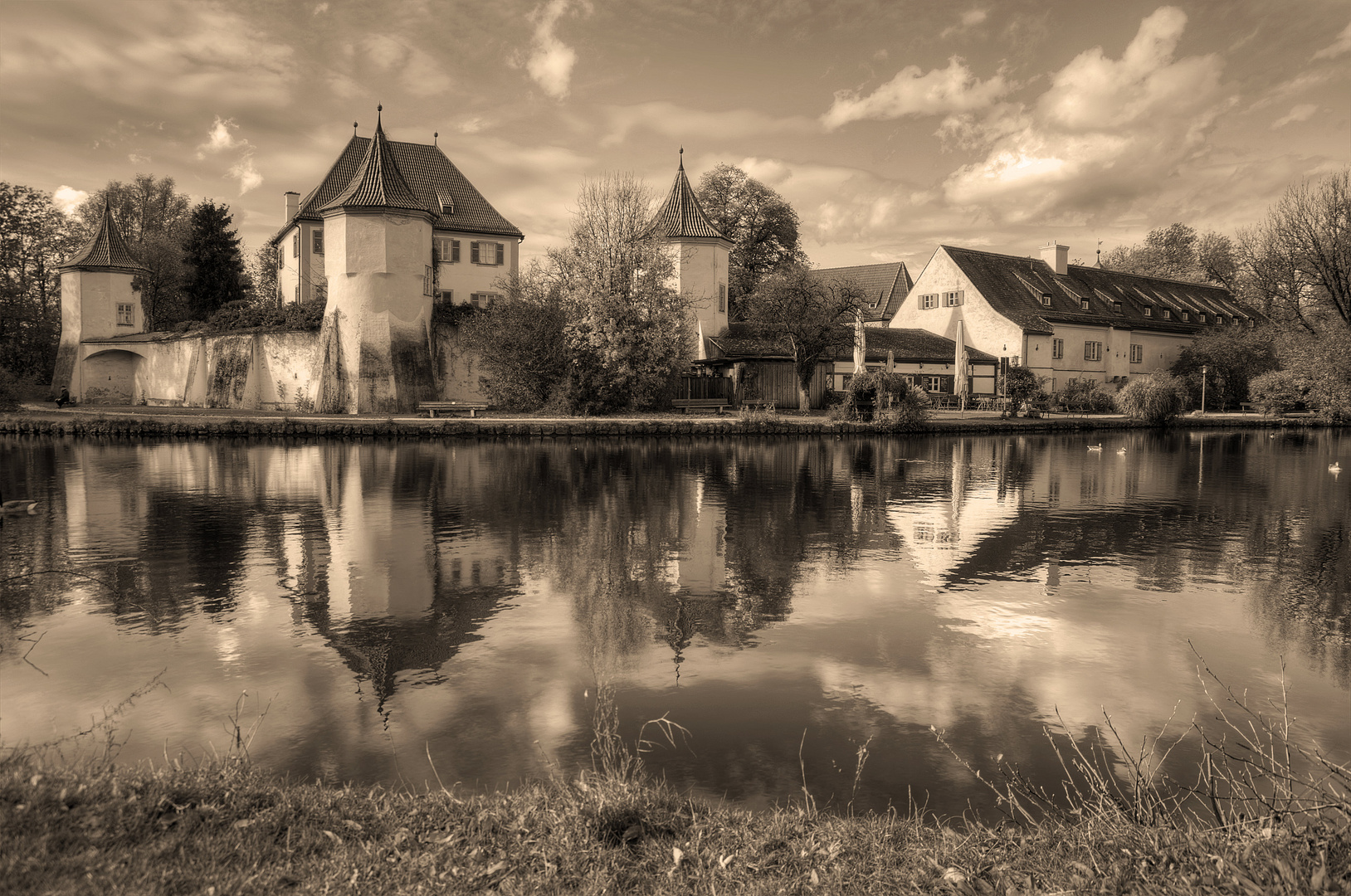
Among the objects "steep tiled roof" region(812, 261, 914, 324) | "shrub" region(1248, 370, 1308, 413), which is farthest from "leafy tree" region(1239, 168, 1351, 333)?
"steep tiled roof" region(812, 261, 914, 324)

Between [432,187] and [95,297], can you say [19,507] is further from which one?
[95,297]

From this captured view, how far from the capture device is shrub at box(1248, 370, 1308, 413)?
46688 mm

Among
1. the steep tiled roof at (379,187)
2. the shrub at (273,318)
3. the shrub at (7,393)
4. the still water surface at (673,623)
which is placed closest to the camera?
the still water surface at (673,623)

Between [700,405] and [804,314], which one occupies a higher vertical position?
[804,314]

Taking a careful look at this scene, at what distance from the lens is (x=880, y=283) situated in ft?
207

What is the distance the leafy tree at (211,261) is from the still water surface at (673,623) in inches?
1563

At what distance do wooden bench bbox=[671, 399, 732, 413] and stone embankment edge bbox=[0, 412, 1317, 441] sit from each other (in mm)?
5665

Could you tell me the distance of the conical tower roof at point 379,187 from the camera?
→ 37156 millimetres

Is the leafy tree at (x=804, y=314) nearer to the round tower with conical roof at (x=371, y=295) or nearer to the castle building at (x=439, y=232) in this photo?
the castle building at (x=439, y=232)

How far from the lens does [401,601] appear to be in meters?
9.16

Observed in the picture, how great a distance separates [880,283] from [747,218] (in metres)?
13.0

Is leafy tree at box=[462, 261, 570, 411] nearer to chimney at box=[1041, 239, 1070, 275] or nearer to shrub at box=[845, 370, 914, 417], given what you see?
shrub at box=[845, 370, 914, 417]

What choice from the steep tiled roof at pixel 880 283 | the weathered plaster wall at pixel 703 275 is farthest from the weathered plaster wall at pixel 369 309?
the steep tiled roof at pixel 880 283

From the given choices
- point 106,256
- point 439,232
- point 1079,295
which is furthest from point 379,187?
point 1079,295
